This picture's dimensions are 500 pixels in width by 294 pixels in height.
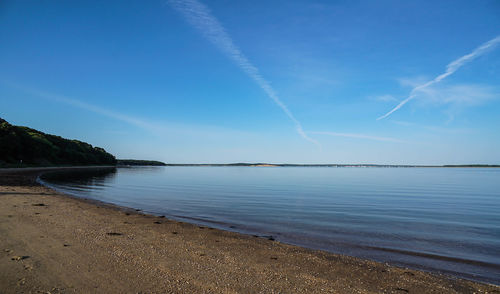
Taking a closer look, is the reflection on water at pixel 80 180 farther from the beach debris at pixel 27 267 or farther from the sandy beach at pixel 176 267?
the beach debris at pixel 27 267

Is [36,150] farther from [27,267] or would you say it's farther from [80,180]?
[27,267]

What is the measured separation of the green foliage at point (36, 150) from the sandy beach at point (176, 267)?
270 feet

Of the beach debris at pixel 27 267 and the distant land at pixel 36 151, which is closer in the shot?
the beach debris at pixel 27 267

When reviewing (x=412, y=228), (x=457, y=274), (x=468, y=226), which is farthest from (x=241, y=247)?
(x=468, y=226)

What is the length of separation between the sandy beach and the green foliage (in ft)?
270

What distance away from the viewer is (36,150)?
94375mm

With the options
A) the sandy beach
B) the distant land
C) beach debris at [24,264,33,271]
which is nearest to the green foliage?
the distant land

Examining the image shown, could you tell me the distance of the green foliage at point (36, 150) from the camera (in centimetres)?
7781

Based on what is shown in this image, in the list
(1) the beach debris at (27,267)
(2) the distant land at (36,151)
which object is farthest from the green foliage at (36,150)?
(1) the beach debris at (27,267)

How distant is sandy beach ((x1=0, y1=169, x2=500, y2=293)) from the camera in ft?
18.5

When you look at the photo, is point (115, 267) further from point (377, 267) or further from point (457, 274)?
point (457, 274)

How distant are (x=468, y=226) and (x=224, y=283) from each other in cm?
1557

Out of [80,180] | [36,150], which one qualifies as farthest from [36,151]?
[80,180]

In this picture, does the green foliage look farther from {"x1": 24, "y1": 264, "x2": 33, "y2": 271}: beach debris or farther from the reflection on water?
{"x1": 24, "y1": 264, "x2": 33, "y2": 271}: beach debris
